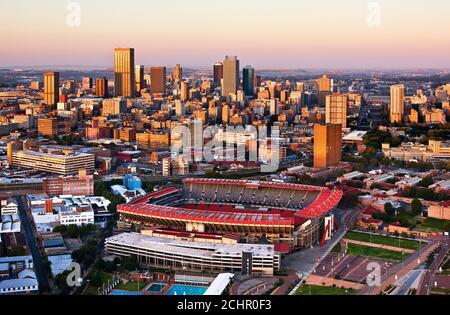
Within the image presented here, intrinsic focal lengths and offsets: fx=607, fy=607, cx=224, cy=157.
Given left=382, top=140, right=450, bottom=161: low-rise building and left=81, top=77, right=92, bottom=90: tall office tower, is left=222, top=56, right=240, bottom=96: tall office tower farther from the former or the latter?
left=382, top=140, right=450, bottom=161: low-rise building

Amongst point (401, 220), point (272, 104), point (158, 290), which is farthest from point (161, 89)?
point (158, 290)

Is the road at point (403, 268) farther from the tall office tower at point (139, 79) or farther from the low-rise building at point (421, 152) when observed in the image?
the tall office tower at point (139, 79)

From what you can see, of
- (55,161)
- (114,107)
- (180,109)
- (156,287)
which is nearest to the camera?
(156,287)

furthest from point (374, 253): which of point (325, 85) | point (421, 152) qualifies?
point (325, 85)

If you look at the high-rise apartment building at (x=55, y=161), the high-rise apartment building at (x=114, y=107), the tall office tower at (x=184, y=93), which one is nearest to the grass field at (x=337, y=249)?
the high-rise apartment building at (x=55, y=161)

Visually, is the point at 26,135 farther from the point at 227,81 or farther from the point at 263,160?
the point at 227,81

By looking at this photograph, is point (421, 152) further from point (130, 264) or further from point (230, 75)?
point (230, 75)
